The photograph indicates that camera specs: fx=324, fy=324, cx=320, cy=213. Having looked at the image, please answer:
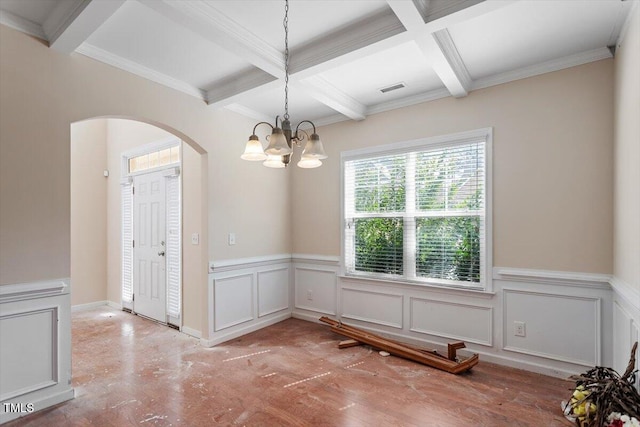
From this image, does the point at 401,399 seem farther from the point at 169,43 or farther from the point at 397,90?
the point at 169,43

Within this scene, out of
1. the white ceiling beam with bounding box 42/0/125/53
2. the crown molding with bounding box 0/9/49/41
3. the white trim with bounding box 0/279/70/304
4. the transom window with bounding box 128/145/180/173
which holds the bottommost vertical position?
the white trim with bounding box 0/279/70/304

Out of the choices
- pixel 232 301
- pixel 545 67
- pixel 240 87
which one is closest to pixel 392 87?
pixel 545 67

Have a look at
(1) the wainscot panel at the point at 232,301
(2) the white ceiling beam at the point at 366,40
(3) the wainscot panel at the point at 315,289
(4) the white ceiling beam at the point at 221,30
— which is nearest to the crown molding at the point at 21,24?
(4) the white ceiling beam at the point at 221,30

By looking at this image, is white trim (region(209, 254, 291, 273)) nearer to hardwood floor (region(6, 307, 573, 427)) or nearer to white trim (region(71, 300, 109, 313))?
hardwood floor (region(6, 307, 573, 427))

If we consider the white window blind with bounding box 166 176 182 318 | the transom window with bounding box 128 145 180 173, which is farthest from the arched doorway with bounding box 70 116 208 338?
the white window blind with bounding box 166 176 182 318

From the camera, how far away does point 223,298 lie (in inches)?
150

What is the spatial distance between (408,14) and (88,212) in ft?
18.3

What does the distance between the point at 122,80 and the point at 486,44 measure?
3.08 metres

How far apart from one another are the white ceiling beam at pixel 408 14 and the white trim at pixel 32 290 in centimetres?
303

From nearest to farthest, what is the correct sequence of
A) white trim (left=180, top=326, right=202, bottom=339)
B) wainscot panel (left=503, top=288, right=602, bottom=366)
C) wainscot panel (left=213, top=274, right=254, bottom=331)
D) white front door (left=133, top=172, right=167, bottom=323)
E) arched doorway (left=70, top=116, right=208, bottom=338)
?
wainscot panel (left=503, top=288, right=602, bottom=366) < wainscot panel (left=213, top=274, right=254, bottom=331) < white trim (left=180, top=326, right=202, bottom=339) < white front door (left=133, top=172, right=167, bottom=323) < arched doorway (left=70, top=116, right=208, bottom=338)

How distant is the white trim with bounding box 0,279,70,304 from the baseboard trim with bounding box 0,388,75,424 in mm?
754

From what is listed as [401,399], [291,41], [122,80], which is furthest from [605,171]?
[122,80]

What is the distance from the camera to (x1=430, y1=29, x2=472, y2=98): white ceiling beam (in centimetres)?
245

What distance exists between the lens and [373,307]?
396 centimetres
